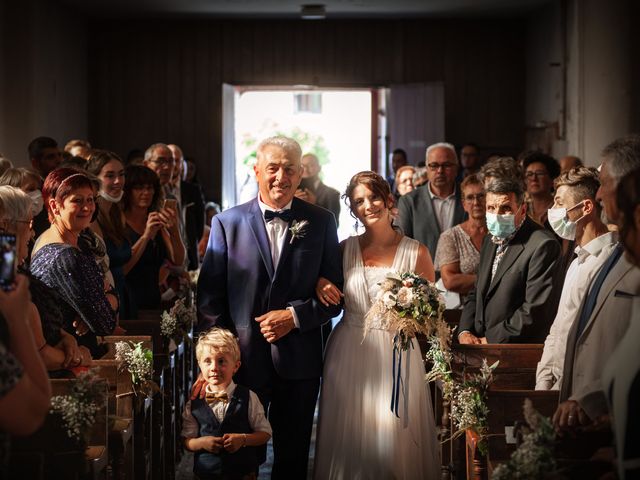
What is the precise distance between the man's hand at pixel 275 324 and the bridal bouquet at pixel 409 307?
0.42 m

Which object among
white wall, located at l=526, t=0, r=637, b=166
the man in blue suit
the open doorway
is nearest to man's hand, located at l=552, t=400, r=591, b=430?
the man in blue suit

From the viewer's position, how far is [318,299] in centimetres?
514

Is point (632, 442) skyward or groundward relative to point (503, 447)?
skyward

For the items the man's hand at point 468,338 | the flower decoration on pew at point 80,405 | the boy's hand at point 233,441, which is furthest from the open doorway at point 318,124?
the flower decoration on pew at point 80,405

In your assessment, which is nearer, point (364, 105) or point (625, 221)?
point (625, 221)

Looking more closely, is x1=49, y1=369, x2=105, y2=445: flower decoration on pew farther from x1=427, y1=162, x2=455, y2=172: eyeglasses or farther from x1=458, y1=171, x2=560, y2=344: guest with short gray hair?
x1=427, y1=162, x2=455, y2=172: eyeglasses

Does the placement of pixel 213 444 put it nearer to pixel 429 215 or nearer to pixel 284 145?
pixel 284 145

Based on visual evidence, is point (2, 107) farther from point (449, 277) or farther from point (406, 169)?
point (449, 277)

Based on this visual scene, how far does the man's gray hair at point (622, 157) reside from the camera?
141 inches

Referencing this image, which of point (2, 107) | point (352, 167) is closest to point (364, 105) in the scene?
point (352, 167)

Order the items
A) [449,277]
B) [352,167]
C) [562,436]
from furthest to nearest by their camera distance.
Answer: [352,167] → [449,277] → [562,436]

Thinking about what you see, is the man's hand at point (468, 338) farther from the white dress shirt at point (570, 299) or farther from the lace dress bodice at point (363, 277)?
the white dress shirt at point (570, 299)

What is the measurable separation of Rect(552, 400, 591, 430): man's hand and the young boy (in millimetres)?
1743

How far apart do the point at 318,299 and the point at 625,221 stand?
8.02 ft
